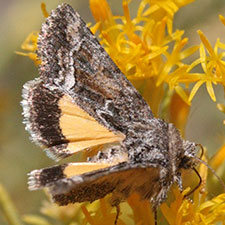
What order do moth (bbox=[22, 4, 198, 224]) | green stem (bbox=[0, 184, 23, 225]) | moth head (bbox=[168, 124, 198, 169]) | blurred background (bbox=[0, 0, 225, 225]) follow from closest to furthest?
1. moth (bbox=[22, 4, 198, 224])
2. moth head (bbox=[168, 124, 198, 169])
3. green stem (bbox=[0, 184, 23, 225])
4. blurred background (bbox=[0, 0, 225, 225])

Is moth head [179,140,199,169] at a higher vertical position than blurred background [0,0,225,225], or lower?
lower

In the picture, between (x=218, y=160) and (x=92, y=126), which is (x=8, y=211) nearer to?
(x=92, y=126)

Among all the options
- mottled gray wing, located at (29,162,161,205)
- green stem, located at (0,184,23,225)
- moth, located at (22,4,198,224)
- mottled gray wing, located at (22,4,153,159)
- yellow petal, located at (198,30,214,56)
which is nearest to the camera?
mottled gray wing, located at (29,162,161,205)

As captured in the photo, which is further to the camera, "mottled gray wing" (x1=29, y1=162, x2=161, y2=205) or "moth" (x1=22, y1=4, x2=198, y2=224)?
"moth" (x1=22, y1=4, x2=198, y2=224)

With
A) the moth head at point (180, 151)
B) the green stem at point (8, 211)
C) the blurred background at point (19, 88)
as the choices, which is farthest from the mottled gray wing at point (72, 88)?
the blurred background at point (19, 88)

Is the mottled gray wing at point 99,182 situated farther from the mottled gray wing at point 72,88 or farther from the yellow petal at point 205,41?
the yellow petal at point 205,41

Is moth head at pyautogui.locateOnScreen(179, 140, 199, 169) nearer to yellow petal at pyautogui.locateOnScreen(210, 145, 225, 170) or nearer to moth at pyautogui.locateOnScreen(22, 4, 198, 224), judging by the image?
moth at pyautogui.locateOnScreen(22, 4, 198, 224)

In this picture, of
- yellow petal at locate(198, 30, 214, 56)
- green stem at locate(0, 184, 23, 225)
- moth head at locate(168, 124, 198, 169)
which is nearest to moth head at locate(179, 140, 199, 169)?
moth head at locate(168, 124, 198, 169)
